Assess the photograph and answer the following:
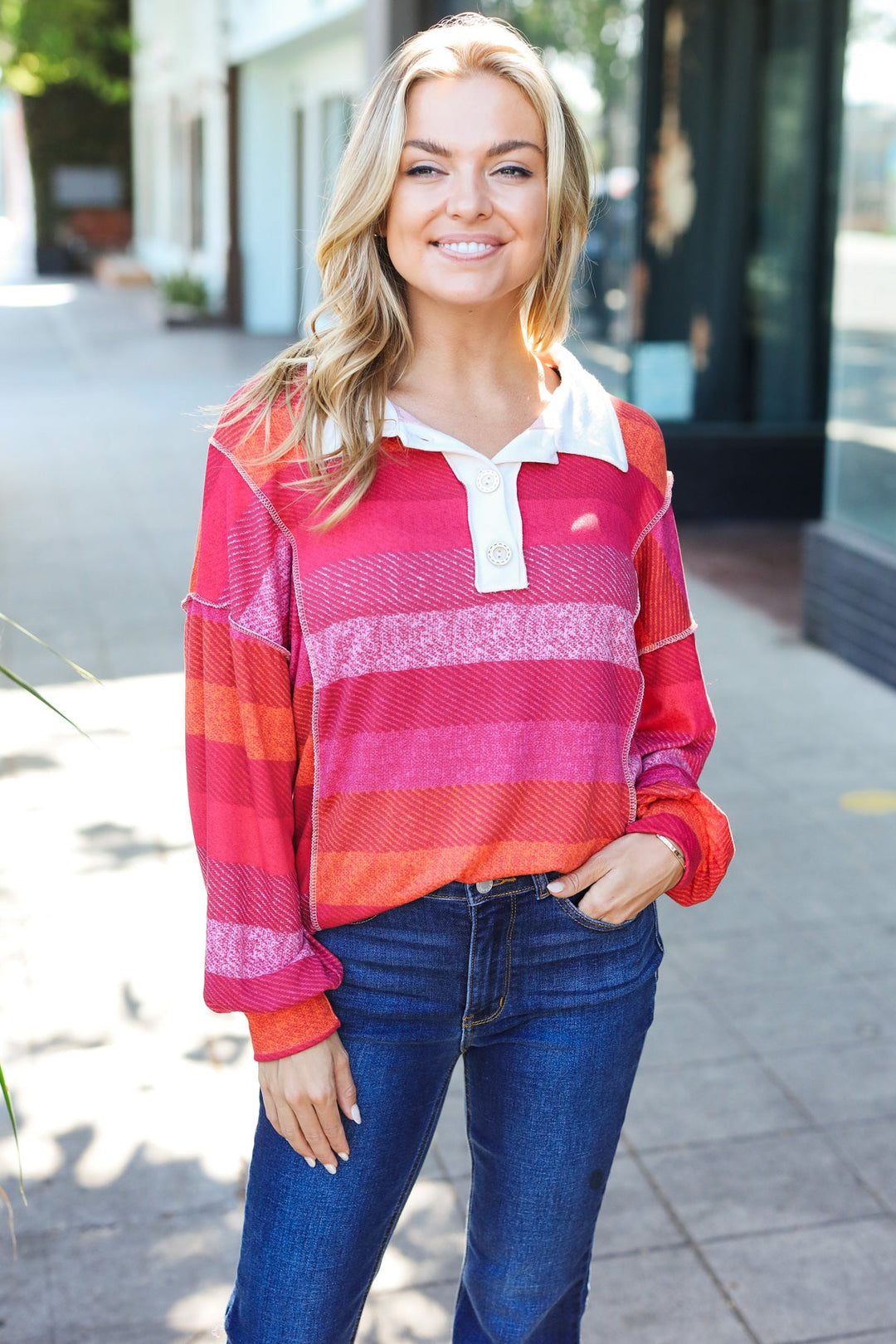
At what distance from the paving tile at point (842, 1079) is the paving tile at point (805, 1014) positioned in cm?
5

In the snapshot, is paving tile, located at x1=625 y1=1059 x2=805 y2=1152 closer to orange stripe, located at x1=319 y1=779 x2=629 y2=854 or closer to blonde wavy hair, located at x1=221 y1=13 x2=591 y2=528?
orange stripe, located at x1=319 y1=779 x2=629 y2=854

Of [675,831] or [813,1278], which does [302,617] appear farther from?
[813,1278]

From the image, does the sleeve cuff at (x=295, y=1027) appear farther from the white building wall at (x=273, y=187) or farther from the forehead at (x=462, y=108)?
the white building wall at (x=273, y=187)

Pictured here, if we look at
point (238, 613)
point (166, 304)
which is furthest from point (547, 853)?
point (166, 304)

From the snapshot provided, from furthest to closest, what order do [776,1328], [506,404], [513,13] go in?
[513,13] → [776,1328] → [506,404]

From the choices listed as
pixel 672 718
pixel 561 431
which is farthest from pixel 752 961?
pixel 561 431

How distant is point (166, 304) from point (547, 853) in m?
21.3

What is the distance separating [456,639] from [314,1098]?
556 millimetres

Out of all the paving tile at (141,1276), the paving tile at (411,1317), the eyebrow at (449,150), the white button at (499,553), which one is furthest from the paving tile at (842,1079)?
the eyebrow at (449,150)

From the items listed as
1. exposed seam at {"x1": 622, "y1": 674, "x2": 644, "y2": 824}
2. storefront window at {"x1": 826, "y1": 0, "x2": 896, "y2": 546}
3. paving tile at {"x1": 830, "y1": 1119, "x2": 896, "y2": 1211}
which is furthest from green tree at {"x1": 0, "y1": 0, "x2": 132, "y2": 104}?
exposed seam at {"x1": 622, "y1": 674, "x2": 644, "y2": 824}

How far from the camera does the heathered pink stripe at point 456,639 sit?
1.78 m

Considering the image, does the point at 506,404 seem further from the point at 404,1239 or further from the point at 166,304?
the point at 166,304

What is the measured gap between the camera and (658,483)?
2.04 meters

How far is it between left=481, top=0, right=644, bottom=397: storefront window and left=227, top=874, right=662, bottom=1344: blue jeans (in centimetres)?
780
